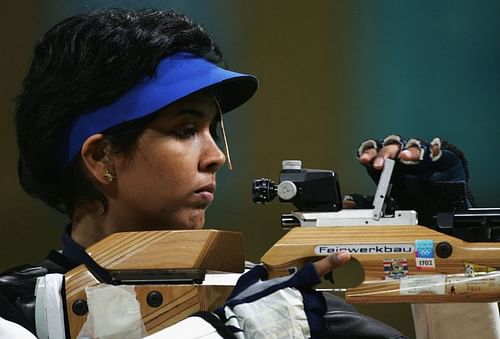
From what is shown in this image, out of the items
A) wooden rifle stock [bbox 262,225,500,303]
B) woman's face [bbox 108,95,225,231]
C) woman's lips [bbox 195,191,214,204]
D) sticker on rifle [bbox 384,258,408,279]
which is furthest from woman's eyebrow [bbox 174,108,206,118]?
sticker on rifle [bbox 384,258,408,279]

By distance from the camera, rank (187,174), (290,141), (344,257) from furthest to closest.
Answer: (290,141), (187,174), (344,257)

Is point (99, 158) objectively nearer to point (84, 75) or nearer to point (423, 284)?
point (84, 75)

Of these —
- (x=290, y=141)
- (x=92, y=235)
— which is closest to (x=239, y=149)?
(x=290, y=141)

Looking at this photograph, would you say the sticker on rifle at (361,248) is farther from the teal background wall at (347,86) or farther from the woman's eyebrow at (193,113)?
the teal background wall at (347,86)

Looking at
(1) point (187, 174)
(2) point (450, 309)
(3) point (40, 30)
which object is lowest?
A: (2) point (450, 309)

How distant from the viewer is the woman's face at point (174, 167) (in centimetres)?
128

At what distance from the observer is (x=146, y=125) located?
50.7 inches

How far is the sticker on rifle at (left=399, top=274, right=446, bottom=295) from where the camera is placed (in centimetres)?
116

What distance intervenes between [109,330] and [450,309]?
19.0 inches

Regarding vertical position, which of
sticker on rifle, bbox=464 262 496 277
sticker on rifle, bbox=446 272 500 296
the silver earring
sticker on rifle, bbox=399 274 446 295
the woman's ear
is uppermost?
the woman's ear

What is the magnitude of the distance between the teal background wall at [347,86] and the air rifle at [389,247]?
2.22 feet

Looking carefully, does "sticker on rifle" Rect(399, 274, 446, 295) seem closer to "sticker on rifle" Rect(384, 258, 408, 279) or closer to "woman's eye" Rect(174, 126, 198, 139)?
"sticker on rifle" Rect(384, 258, 408, 279)

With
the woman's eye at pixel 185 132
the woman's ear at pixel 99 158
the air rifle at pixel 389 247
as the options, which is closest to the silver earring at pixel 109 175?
the woman's ear at pixel 99 158

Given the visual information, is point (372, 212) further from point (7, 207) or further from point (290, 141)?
point (7, 207)
